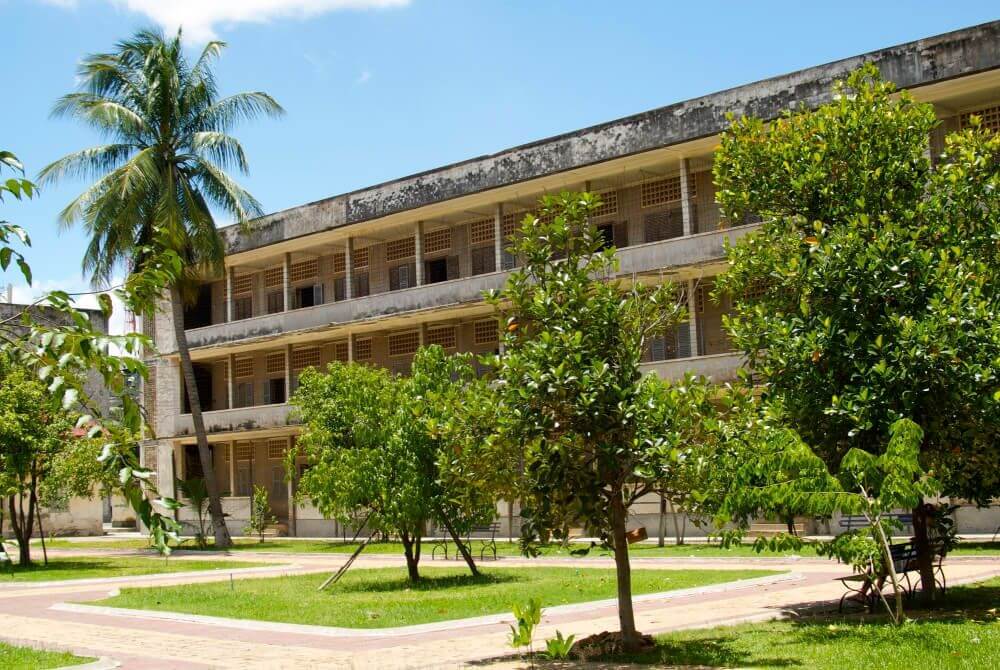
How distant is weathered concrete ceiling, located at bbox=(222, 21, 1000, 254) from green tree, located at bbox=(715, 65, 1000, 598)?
39.1ft

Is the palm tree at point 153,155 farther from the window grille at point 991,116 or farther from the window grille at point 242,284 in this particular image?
the window grille at point 991,116

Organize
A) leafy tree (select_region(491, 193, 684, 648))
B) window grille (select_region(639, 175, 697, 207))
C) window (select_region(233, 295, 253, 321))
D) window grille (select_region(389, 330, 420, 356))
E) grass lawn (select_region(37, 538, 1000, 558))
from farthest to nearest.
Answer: window (select_region(233, 295, 253, 321)), window grille (select_region(389, 330, 420, 356)), window grille (select_region(639, 175, 697, 207)), grass lawn (select_region(37, 538, 1000, 558)), leafy tree (select_region(491, 193, 684, 648))

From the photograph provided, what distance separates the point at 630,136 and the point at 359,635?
19.8 m

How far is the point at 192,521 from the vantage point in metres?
41.5

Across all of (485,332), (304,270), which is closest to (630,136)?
(485,332)

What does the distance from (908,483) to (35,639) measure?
10.1 meters

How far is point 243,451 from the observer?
42688mm

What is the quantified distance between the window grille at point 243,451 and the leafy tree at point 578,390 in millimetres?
33255

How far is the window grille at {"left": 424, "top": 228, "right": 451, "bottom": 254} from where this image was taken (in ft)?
121

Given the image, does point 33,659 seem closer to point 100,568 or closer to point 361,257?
point 100,568

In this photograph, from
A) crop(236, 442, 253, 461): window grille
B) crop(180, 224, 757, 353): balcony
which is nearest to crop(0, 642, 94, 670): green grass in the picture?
crop(180, 224, 757, 353): balcony

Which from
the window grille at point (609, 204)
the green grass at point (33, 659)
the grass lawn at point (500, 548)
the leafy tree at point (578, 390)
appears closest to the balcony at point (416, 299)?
the window grille at point (609, 204)

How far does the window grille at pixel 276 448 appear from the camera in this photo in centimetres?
4106

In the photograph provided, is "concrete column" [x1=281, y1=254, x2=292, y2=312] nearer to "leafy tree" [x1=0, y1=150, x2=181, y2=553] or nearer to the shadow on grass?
the shadow on grass
